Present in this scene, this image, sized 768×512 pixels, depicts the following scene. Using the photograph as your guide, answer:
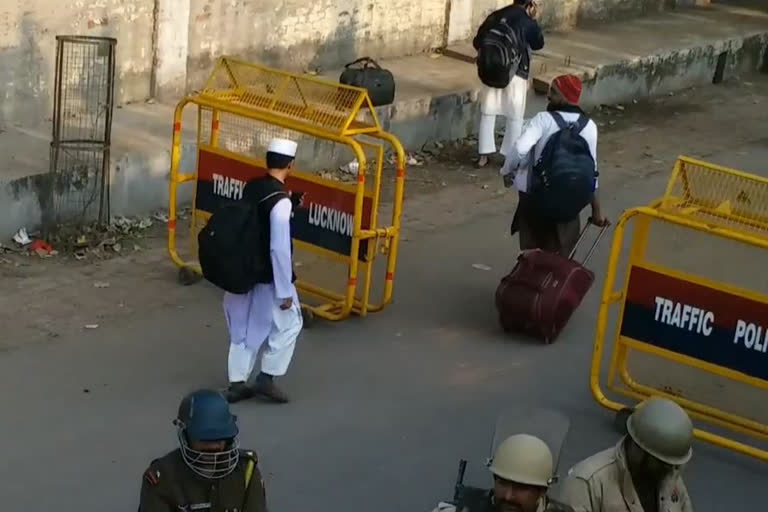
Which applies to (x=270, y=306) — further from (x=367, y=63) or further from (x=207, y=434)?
(x=367, y=63)

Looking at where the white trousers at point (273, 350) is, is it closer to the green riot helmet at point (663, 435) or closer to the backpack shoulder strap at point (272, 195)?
the backpack shoulder strap at point (272, 195)

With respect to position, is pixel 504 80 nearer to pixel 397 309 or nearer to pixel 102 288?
pixel 397 309

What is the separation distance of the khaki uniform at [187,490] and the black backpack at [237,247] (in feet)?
9.41

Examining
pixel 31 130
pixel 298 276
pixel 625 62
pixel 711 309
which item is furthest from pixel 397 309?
pixel 625 62

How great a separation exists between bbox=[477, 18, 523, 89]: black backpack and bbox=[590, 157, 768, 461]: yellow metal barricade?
5.22m

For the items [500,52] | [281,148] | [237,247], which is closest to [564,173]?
[281,148]

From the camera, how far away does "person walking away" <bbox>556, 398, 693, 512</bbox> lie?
4.99 metres

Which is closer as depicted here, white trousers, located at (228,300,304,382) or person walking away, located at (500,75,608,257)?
white trousers, located at (228,300,304,382)

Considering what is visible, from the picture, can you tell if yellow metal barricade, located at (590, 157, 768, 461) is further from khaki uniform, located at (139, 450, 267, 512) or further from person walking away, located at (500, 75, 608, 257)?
khaki uniform, located at (139, 450, 267, 512)

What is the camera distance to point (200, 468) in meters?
4.62

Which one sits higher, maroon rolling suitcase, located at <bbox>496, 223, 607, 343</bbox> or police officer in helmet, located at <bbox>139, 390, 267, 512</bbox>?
police officer in helmet, located at <bbox>139, 390, 267, 512</bbox>

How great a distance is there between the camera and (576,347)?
30.5 feet

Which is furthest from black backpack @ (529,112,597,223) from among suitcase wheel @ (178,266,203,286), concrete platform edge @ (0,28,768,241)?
concrete platform edge @ (0,28,768,241)

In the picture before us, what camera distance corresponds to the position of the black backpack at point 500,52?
13.0 m
